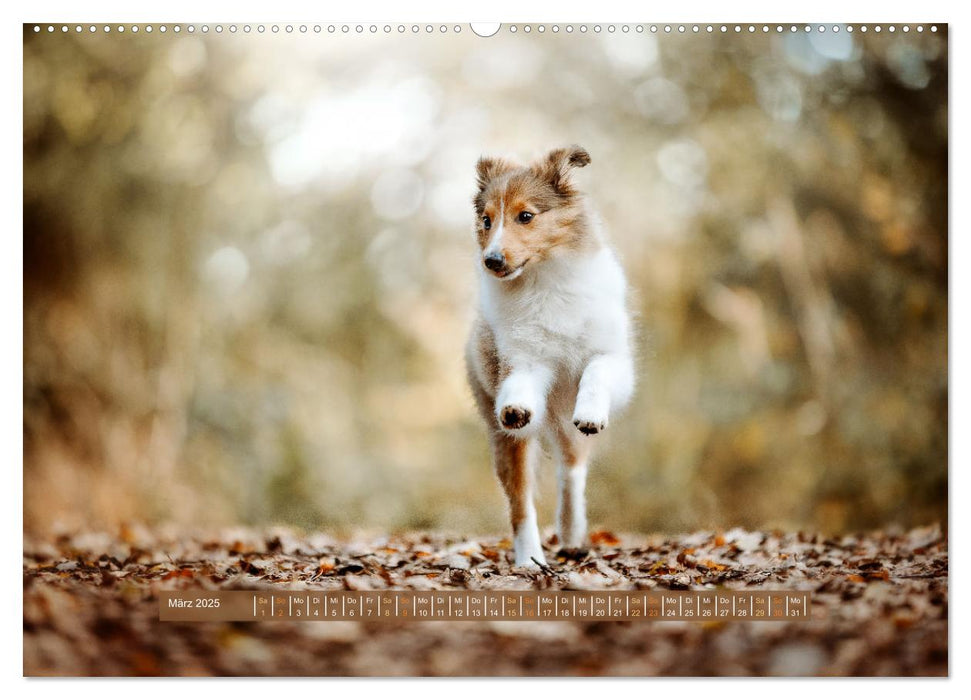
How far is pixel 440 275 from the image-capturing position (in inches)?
237

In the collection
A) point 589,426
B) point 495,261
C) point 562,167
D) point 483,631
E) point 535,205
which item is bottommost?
point 483,631

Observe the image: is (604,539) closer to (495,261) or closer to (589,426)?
(589,426)

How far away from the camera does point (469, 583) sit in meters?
3.64

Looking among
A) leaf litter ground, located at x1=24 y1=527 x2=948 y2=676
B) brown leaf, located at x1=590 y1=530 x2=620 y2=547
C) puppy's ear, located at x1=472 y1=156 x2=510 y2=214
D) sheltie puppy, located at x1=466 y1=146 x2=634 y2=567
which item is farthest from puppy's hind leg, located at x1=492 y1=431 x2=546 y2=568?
puppy's ear, located at x1=472 y1=156 x2=510 y2=214

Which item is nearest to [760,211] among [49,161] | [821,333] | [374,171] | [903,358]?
[821,333]

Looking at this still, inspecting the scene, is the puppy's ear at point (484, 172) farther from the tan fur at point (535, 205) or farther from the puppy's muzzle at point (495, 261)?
the puppy's muzzle at point (495, 261)

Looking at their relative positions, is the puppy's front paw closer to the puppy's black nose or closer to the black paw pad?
the black paw pad

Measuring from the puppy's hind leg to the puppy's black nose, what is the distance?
80cm

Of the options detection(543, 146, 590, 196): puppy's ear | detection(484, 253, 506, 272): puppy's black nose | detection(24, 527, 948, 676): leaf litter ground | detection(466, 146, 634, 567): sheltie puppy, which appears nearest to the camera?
detection(24, 527, 948, 676): leaf litter ground

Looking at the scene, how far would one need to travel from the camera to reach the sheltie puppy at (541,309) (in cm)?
368

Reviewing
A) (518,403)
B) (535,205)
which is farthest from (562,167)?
(518,403)

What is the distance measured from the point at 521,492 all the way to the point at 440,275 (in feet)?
7.76

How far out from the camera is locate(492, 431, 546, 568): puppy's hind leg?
156 inches

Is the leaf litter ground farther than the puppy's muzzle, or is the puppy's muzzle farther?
the puppy's muzzle
